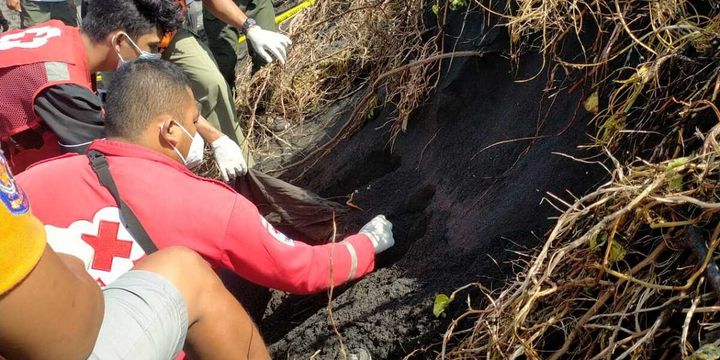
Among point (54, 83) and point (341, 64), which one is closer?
point (54, 83)

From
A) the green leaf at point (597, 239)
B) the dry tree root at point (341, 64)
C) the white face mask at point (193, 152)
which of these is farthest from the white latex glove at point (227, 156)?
the green leaf at point (597, 239)

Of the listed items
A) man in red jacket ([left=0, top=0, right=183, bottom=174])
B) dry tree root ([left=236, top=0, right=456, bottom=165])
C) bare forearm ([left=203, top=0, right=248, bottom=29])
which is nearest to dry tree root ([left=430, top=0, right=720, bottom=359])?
dry tree root ([left=236, top=0, right=456, bottom=165])

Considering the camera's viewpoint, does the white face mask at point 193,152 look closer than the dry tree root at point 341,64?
Yes

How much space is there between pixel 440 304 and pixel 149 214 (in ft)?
2.94

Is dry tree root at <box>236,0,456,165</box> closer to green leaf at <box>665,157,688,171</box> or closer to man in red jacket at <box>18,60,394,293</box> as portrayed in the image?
man in red jacket at <box>18,60,394,293</box>

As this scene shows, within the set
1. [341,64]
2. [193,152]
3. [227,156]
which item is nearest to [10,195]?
[193,152]

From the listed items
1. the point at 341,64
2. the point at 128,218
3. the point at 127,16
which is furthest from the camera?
the point at 341,64

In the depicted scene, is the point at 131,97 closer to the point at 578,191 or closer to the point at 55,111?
the point at 55,111

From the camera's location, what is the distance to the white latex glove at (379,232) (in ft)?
8.49

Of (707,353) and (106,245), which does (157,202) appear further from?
(707,353)

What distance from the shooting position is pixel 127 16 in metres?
2.85

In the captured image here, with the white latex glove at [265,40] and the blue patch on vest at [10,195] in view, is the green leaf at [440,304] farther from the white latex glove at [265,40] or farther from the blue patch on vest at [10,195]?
the white latex glove at [265,40]

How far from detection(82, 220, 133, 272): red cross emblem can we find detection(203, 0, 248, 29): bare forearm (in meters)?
1.75

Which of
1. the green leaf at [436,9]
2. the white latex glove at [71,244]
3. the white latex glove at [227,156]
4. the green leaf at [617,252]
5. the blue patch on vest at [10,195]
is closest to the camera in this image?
the blue patch on vest at [10,195]
